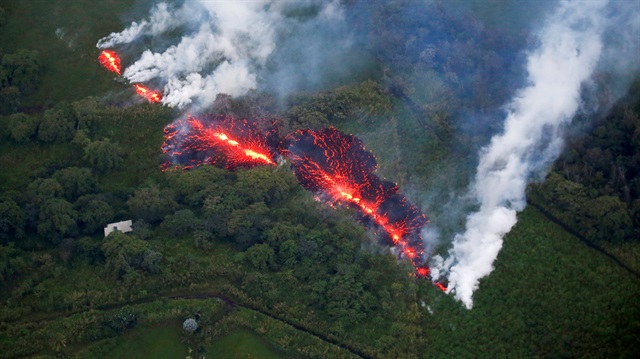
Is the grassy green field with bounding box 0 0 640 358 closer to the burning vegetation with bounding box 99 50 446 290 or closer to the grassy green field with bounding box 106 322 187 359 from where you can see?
the grassy green field with bounding box 106 322 187 359

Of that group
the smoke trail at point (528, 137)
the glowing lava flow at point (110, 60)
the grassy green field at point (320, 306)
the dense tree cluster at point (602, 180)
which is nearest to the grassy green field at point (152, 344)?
the grassy green field at point (320, 306)

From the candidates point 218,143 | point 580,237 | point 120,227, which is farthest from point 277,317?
point 580,237

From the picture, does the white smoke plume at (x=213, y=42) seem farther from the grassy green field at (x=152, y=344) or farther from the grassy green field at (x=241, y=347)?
the grassy green field at (x=241, y=347)

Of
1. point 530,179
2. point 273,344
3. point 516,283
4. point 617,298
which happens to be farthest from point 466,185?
point 273,344

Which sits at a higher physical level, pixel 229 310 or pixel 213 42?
pixel 213 42

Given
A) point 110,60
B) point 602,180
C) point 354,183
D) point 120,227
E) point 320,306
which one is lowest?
point 120,227

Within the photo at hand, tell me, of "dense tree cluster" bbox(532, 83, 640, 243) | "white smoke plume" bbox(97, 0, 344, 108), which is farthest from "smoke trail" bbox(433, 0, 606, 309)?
"white smoke plume" bbox(97, 0, 344, 108)

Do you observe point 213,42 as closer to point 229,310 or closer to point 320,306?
point 229,310
